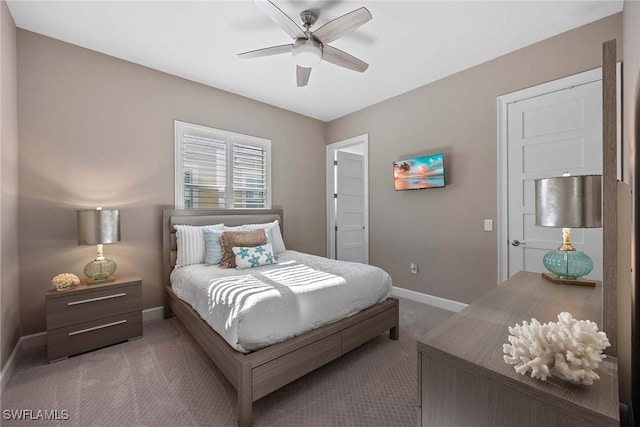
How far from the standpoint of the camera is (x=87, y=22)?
7.90 ft

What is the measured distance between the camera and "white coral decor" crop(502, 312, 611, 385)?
29.5 inches

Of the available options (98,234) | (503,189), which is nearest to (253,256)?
(98,234)

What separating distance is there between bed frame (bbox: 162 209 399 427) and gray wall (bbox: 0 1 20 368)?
1.17 metres

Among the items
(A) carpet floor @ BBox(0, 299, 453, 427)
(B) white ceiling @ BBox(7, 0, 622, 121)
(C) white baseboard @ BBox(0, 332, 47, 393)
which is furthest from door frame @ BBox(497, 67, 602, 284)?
(C) white baseboard @ BBox(0, 332, 47, 393)

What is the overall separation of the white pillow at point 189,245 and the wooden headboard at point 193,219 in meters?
0.12

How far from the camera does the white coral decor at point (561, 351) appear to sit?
29.5 inches

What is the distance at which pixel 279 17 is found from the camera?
1.96 m

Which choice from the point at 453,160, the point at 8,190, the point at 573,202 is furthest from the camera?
the point at 453,160

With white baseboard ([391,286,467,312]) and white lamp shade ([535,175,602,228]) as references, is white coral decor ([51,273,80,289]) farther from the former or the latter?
white lamp shade ([535,175,602,228])

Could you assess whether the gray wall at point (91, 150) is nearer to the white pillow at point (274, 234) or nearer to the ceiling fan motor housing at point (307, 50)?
the white pillow at point (274, 234)

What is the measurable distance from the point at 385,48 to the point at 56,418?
3.86m

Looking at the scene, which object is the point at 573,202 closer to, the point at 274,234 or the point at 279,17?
the point at 279,17

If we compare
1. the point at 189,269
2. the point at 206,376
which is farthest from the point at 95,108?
the point at 206,376

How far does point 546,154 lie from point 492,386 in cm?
271
